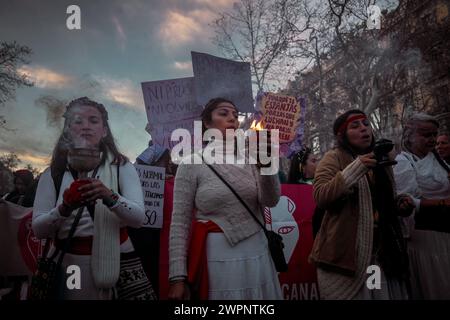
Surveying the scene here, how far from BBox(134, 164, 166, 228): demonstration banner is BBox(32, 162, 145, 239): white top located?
1.26m

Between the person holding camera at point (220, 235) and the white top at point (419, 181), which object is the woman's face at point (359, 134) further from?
the person holding camera at point (220, 235)

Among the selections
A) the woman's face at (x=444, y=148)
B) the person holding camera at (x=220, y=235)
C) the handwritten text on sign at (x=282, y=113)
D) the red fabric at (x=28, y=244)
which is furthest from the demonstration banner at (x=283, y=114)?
the person holding camera at (x=220, y=235)

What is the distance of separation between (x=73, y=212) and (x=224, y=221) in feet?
2.71

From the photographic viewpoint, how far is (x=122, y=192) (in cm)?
208

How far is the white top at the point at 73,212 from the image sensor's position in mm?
1883

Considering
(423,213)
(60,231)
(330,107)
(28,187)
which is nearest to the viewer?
(60,231)

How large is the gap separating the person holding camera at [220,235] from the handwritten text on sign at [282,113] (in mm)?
3415

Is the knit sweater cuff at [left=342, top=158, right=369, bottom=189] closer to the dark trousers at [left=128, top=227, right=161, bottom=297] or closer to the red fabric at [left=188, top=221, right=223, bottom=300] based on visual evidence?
the red fabric at [left=188, top=221, right=223, bottom=300]

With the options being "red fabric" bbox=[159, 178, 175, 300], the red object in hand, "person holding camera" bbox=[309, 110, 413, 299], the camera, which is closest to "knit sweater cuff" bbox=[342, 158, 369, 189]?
"person holding camera" bbox=[309, 110, 413, 299]

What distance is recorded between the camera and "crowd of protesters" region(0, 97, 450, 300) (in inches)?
72.6

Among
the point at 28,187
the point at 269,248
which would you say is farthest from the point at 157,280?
the point at 28,187

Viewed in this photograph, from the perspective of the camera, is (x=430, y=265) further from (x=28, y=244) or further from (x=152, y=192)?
(x=28, y=244)
